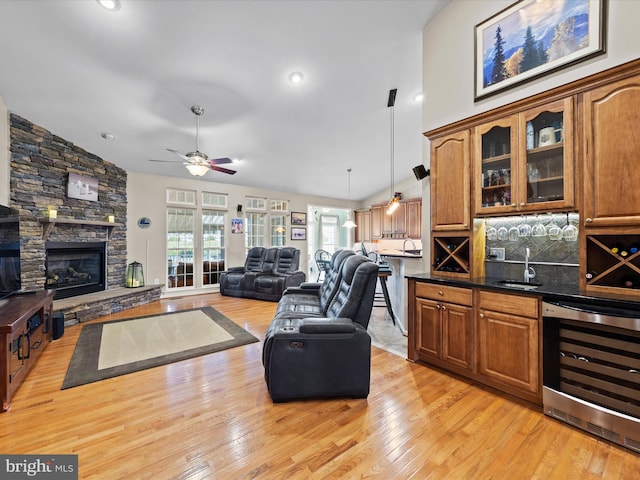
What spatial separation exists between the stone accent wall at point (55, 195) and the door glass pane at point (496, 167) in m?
5.97

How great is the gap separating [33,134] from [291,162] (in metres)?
4.22

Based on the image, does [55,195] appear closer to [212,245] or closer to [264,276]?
[212,245]

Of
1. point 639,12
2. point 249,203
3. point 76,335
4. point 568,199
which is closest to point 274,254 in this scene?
point 249,203

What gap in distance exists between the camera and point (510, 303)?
7.14ft

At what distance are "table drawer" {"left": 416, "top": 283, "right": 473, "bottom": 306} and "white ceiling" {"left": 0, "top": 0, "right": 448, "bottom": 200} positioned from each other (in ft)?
9.50

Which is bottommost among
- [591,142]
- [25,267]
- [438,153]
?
[25,267]

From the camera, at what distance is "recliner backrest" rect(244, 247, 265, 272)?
260 inches

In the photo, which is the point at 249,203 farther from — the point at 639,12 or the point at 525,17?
the point at 639,12

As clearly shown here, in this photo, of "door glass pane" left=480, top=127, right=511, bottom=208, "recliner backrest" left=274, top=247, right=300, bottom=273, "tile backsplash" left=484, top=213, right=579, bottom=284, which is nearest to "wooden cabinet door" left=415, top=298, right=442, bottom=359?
"tile backsplash" left=484, top=213, right=579, bottom=284

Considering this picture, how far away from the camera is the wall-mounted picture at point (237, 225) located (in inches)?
284

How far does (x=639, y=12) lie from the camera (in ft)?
6.35

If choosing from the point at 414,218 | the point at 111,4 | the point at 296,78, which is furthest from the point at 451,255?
the point at 414,218

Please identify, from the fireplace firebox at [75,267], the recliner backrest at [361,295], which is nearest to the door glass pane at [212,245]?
the fireplace firebox at [75,267]

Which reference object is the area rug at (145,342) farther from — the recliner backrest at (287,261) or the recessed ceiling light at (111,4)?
the recessed ceiling light at (111,4)
